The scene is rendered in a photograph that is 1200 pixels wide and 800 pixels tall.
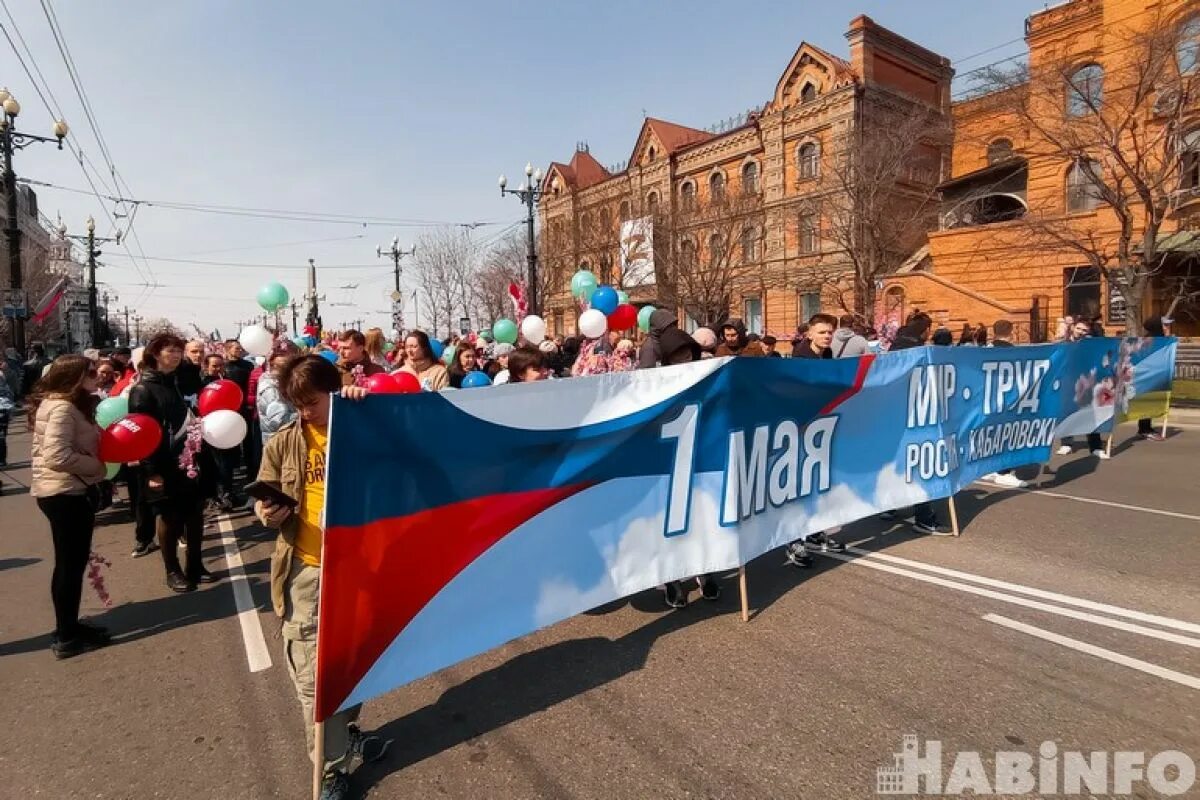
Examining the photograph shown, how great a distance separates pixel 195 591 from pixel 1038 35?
108ft

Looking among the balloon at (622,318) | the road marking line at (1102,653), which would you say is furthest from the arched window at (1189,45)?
the road marking line at (1102,653)

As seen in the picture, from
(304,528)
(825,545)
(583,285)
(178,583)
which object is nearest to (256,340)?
(178,583)

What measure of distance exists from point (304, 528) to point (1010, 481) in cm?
756

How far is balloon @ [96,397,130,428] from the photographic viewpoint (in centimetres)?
521

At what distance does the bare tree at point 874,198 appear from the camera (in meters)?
23.6

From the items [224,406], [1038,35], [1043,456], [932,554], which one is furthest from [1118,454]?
[1038,35]

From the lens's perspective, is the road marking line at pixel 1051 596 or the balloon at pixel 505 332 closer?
the road marking line at pixel 1051 596

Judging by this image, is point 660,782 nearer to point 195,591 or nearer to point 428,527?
point 428,527

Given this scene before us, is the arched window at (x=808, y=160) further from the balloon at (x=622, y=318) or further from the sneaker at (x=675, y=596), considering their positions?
the sneaker at (x=675, y=596)

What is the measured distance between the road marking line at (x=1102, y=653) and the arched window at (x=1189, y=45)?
1846cm

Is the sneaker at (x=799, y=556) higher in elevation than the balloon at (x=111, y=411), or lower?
lower

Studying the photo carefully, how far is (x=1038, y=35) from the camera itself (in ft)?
84.4

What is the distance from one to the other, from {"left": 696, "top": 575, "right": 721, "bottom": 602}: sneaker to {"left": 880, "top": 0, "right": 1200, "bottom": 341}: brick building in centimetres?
1709

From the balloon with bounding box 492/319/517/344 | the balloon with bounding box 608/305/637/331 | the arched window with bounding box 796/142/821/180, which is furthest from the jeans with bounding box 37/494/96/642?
the arched window with bounding box 796/142/821/180
